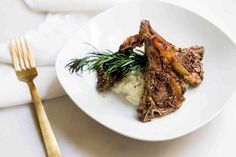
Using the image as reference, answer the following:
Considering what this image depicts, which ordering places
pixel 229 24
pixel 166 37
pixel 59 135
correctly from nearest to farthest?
pixel 59 135 < pixel 166 37 < pixel 229 24

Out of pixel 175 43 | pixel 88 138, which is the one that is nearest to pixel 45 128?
pixel 88 138

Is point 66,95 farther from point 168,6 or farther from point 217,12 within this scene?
point 217,12

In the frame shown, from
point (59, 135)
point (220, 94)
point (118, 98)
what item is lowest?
point (59, 135)

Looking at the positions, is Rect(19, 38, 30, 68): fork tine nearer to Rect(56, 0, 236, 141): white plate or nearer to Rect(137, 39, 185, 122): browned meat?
Rect(56, 0, 236, 141): white plate

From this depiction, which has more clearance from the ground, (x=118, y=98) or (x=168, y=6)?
(x=168, y=6)

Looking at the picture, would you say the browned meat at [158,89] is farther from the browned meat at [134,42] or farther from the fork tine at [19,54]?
the fork tine at [19,54]

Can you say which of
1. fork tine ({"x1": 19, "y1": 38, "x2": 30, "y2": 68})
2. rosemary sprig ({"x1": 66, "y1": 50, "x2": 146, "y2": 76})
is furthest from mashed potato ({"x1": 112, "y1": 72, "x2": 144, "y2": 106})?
fork tine ({"x1": 19, "y1": 38, "x2": 30, "y2": 68})

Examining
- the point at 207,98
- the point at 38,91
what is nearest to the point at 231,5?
the point at 207,98
